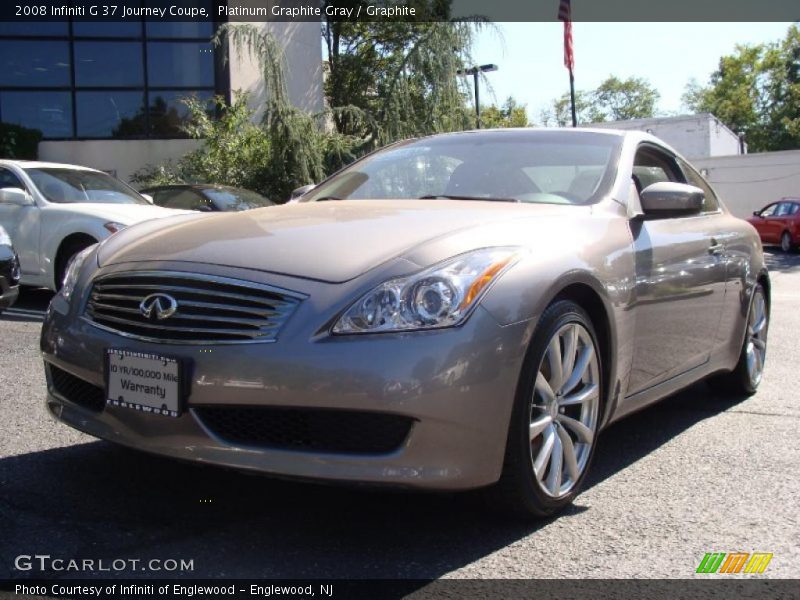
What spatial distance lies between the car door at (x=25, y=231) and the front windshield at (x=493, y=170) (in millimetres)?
5043

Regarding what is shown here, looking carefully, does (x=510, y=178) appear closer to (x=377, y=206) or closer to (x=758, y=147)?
(x=377, y=206)

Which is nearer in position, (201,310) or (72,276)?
(201,310)

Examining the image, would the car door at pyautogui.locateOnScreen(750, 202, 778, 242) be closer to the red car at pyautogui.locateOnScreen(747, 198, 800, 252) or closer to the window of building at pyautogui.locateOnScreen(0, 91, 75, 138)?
the red car at pyautogui.locateOnScreen(747, 198, 800, 252)

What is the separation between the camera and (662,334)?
13.2 ft

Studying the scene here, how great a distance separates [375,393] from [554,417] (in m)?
0.85

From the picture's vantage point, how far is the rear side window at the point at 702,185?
5085mm

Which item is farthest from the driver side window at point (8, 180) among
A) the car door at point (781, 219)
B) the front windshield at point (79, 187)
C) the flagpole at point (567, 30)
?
the car door at point (781, 219)

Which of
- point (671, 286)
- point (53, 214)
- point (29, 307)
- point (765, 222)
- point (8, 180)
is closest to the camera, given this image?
point (671, 286)

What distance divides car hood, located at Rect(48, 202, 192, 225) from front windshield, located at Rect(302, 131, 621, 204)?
4.30 m

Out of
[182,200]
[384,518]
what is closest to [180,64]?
[182,200]

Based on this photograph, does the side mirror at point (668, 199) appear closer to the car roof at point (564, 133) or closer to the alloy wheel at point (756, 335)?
the car roof at point (564, 133)

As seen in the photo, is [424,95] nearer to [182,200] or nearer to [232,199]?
[232,199]

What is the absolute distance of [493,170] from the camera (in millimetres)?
4246

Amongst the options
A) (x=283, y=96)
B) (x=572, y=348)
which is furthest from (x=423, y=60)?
(x=572, y=348)
